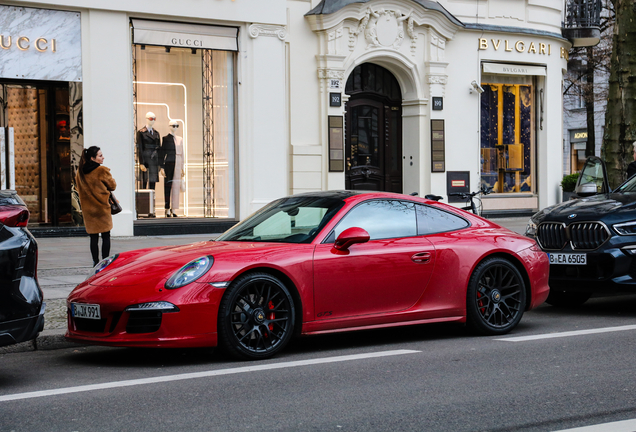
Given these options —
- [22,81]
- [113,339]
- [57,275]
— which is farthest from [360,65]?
[113,339]

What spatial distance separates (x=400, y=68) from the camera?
21141 mm

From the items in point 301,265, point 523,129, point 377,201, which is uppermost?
point 523,129

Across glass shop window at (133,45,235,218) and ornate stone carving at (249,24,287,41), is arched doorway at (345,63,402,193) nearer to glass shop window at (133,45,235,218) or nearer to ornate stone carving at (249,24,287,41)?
ornate stone carving at (249,24,287,41)

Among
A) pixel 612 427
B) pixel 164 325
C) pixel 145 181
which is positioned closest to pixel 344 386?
pixel 164 325

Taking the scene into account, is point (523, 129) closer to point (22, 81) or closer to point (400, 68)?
point (400, 68)

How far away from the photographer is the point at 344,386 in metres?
5.50

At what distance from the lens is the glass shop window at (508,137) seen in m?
22.9

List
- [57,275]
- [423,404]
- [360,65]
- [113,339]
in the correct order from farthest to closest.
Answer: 1. [360,65]
2. [57,275]
3. [113,339]
4. [423,404]

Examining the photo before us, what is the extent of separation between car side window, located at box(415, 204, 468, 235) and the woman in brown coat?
5.47 m

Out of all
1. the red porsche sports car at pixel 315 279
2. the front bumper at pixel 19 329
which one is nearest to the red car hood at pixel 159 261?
the red porsche sports car at pixel 315 279

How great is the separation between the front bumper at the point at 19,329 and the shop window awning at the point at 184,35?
40.0 feet

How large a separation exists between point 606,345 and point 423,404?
2.63 m

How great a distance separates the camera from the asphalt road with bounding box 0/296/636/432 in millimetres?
4648

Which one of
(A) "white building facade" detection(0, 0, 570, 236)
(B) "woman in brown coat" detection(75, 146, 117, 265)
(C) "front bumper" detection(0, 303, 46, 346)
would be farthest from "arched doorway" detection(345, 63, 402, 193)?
(C) "front bumper" detection(0, 303, 46, 346)
